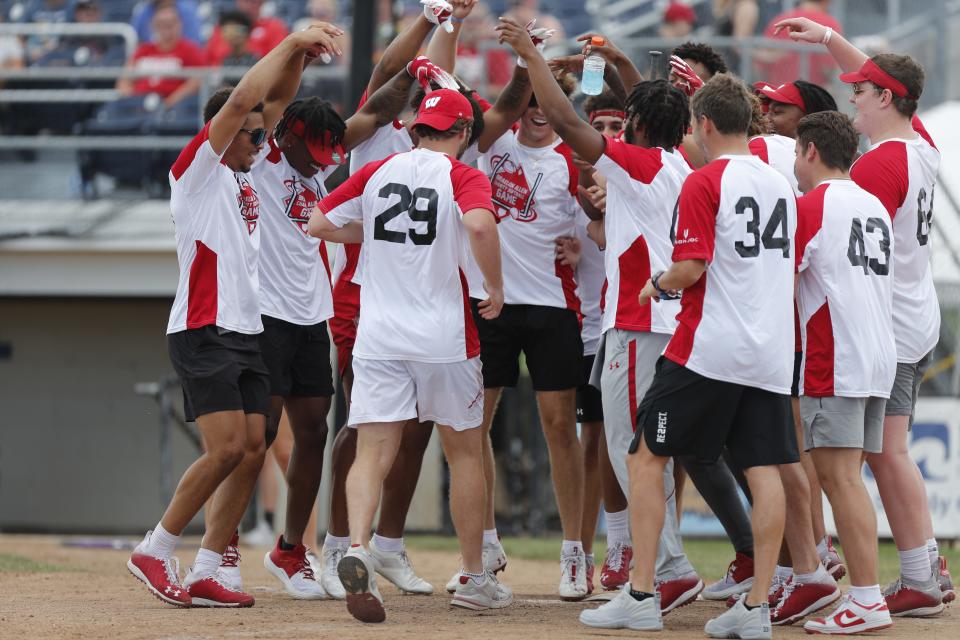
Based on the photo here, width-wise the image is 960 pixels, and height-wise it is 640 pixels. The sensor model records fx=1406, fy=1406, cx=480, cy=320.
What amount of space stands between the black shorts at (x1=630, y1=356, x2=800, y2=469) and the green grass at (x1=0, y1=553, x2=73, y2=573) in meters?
4.76

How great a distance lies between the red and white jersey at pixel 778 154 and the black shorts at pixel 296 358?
7.99 feet

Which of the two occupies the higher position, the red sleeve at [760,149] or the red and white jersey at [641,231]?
the red sleeve at [760,149]

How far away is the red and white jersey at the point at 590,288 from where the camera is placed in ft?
25.0

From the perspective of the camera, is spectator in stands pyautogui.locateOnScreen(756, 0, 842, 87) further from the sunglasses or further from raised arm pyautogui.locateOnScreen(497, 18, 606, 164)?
the sunglasses

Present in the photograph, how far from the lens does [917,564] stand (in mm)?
6645

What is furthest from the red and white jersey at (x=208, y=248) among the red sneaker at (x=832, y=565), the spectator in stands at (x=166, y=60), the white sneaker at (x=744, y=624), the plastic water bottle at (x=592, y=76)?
the spectator in stands at (x=166, y=60)

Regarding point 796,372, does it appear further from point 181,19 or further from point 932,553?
point 181,19

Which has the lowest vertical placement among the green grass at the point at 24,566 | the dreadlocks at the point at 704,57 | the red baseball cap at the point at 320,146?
the green grass at the point at 24,566

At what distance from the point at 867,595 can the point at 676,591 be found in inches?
37.3

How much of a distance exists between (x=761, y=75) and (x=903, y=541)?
6.04 metres

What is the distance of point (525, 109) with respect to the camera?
7.42 m

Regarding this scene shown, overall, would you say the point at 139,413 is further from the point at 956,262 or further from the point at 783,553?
the point at 783,553

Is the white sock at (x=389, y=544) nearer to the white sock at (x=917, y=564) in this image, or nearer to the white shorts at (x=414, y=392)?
the white shorts at (x=414, y=392)

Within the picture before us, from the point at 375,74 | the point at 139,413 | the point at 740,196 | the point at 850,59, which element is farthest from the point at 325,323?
the point at 139,413
